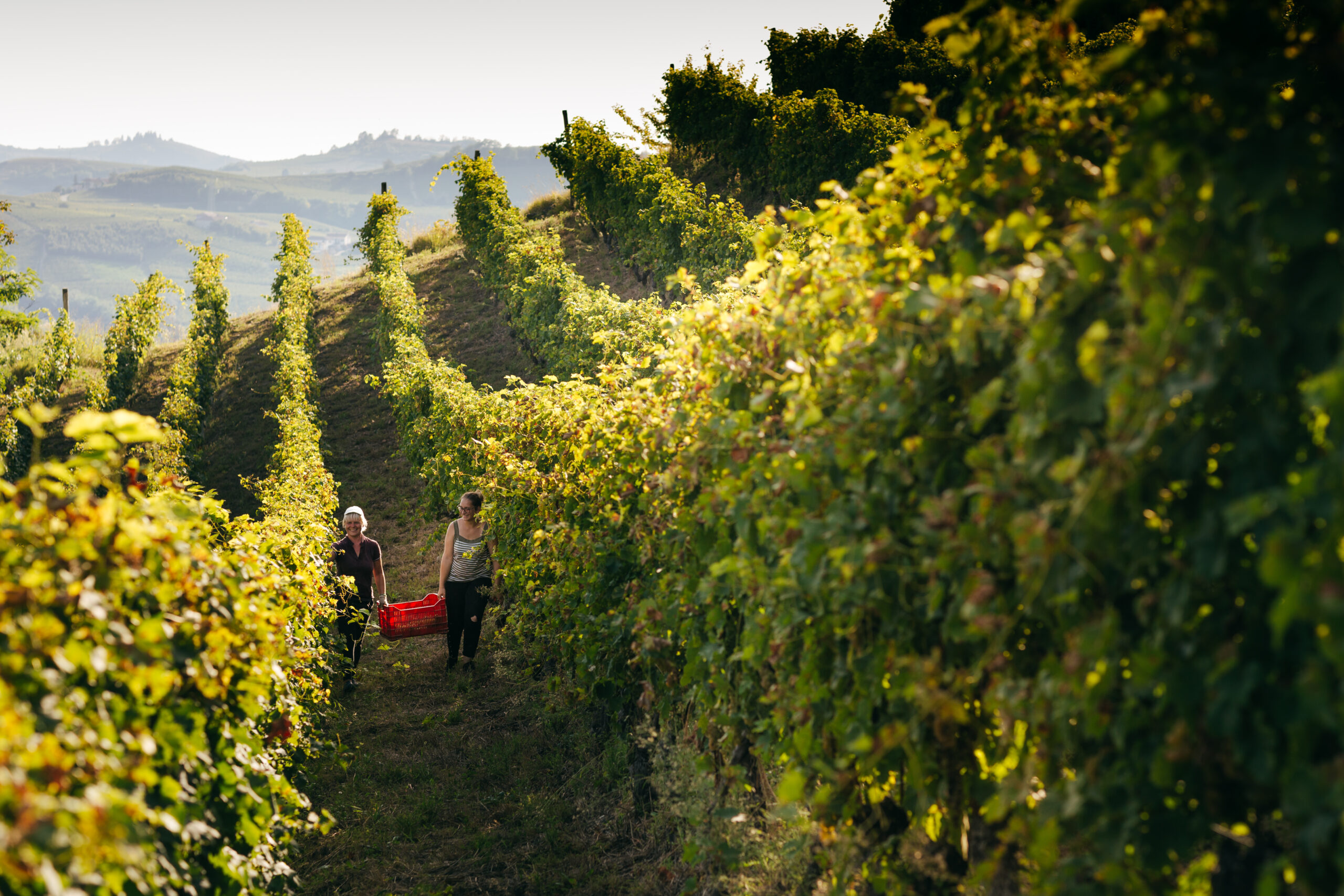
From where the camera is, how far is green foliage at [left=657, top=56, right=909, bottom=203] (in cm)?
1894

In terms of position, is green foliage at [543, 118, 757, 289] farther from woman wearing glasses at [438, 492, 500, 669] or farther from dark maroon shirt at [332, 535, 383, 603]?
dark maroon shirt at [332, 535, 383, 603]

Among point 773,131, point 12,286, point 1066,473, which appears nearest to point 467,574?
point 1066,473

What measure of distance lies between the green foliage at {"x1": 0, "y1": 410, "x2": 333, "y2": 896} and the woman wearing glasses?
12.1 ft

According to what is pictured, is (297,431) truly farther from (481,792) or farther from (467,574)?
(481,792)

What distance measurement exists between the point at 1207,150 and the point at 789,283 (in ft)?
4.51

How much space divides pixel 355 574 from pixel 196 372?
48.9ft

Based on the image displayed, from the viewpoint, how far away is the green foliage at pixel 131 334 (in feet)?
68.1

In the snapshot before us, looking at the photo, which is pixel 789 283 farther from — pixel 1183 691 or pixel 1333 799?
pixel 1333 799

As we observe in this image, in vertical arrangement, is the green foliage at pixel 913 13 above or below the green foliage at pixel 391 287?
above

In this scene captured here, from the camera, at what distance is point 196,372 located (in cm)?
1902

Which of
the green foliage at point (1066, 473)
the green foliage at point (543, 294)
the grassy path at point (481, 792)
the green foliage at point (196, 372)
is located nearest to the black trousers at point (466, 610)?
the grassy path at point (481, 792)

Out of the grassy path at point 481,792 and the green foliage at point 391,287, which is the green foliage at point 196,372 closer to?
the green foliage at point 391,287

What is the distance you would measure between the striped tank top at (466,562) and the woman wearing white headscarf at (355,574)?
700mm

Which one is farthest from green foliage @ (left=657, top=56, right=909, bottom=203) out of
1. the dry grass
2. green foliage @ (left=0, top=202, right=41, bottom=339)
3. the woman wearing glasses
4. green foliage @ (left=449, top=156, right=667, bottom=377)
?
green foliage @ (left=0, top=202, right=41, bottom=339)
